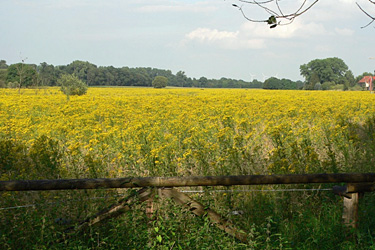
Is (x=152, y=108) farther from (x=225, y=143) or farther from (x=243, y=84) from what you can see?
(x=243, y=84)

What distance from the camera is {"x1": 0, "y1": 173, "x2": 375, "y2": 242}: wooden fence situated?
472 centimetres

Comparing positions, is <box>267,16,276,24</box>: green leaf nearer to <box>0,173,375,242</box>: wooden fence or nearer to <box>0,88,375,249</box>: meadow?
<box>0,173,375,242</box>: wooden fence

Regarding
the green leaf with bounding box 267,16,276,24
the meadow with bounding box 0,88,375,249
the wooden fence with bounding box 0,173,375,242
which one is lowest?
the meadow with bounding box 0,88,375,249

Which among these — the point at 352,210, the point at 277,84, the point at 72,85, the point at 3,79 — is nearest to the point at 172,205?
the point at 352,210

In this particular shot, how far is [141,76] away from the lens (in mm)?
98750

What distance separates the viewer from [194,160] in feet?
29.1

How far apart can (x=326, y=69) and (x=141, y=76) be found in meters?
55.4

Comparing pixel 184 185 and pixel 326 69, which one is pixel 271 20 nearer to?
pixel 184 185

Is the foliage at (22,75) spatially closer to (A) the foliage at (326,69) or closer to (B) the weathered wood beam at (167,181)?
(B) the weathered wood beam at (167,181)

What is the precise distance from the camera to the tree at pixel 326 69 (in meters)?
121

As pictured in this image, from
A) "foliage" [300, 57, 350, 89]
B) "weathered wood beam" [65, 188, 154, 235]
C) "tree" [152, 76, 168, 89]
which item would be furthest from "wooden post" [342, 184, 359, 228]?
"foliage" [300, 57, 350, 89]

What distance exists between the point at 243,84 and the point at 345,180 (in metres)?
109

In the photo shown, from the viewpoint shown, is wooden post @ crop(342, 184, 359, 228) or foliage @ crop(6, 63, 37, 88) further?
foliage @ crop(6, 63, 37, 88)

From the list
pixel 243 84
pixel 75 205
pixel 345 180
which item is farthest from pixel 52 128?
pixel 243 84
